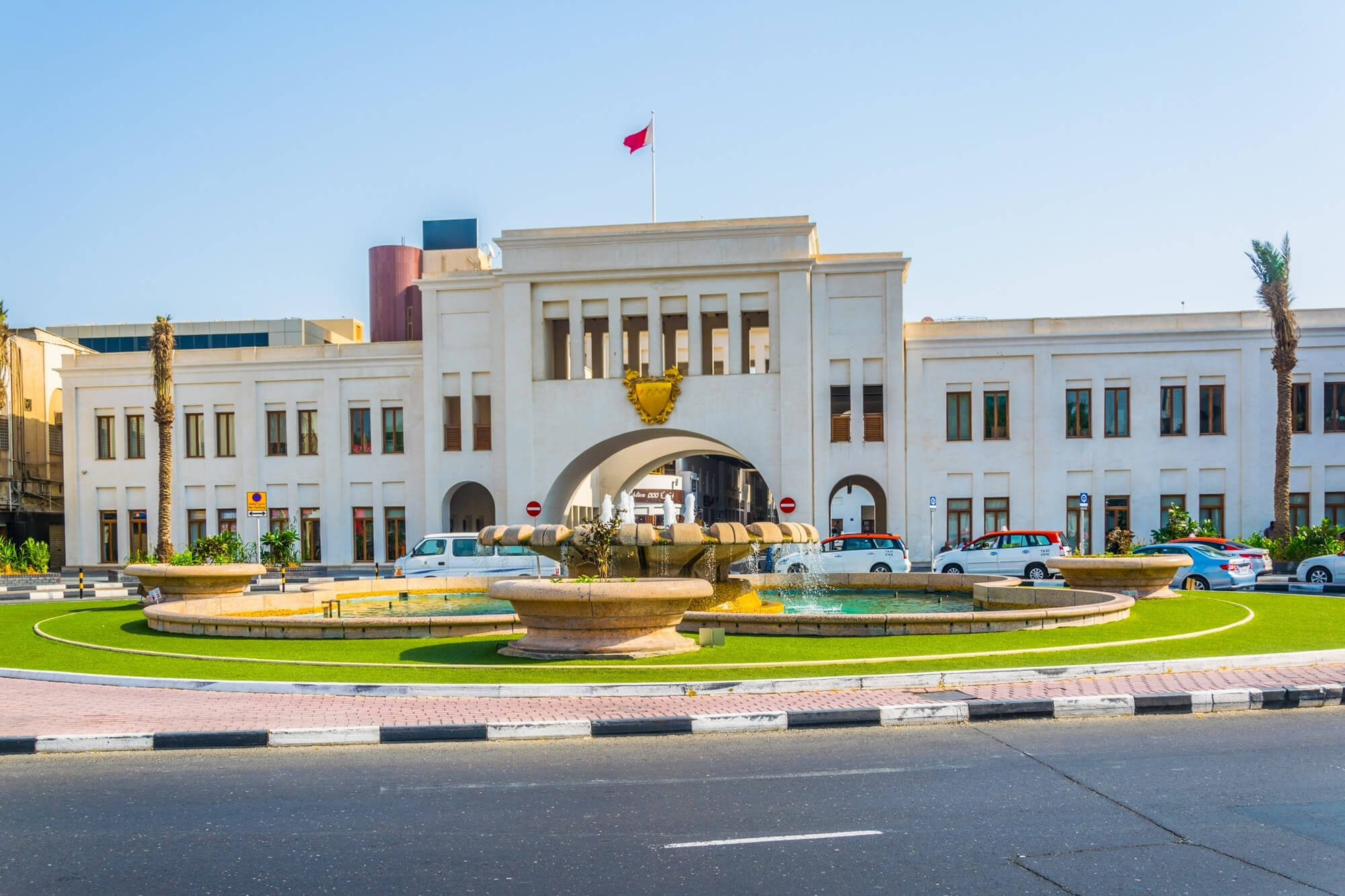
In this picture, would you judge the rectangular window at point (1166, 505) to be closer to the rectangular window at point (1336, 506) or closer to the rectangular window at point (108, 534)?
the rectangular window at point (1336, 506)

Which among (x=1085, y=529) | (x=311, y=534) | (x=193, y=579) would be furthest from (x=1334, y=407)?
(x=311, y=534)

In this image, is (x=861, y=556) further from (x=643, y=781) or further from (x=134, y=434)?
(x=134, y=434)

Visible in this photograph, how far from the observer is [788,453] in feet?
122

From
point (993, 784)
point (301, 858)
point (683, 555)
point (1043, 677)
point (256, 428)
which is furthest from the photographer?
point (256, 428)

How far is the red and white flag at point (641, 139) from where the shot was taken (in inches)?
1531

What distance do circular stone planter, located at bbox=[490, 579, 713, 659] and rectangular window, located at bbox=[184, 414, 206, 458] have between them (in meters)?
33.2

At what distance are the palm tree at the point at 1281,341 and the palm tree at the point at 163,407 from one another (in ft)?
112

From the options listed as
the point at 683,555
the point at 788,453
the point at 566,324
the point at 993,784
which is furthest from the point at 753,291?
the point at 993,784

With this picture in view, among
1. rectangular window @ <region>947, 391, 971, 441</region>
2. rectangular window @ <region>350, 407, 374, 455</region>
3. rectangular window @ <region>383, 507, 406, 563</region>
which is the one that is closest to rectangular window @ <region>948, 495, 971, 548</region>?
rectangular window @ <region>947, 391, 971, 441</region>

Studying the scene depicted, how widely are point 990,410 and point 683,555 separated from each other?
23.2 meters

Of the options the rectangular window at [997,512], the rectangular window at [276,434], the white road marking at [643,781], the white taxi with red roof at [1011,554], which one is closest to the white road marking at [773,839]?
the white road marking at [643,781]

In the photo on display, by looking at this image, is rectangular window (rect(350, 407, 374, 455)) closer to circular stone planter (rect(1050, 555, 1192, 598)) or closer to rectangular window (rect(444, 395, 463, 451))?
rectangular window (rect(444, 395, 463, 451))

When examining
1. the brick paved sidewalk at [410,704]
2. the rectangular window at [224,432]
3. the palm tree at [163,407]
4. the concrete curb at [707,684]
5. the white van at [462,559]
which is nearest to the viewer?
the brick paved sidewalk at [410,704]

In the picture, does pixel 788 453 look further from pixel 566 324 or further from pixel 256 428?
pixel 256 428
